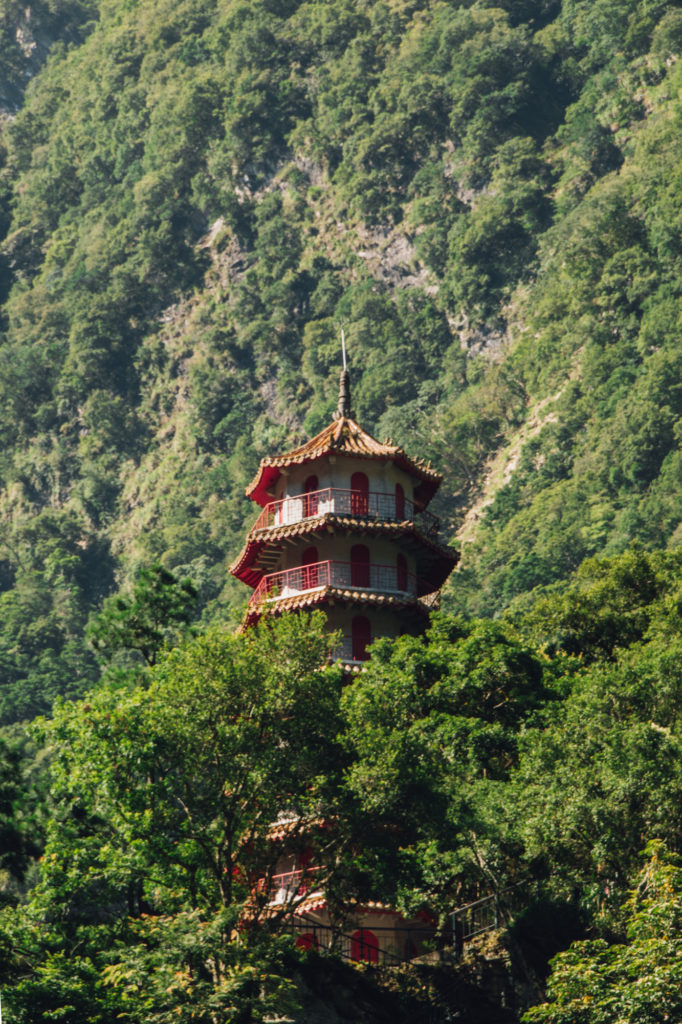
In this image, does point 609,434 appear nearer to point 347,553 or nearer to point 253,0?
point 347,553

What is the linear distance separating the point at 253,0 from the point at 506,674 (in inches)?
6464

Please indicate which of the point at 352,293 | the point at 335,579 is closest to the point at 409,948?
the point at 335,579

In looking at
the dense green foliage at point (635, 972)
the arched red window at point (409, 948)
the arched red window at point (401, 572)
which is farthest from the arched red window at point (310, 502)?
the dense green foliage at point (635, 972)

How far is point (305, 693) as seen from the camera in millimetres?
40562

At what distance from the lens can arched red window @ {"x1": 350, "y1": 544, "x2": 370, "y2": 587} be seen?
54287mm

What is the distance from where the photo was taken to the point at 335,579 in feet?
177

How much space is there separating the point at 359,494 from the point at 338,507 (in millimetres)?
957

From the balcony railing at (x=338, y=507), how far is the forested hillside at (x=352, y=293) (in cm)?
6252

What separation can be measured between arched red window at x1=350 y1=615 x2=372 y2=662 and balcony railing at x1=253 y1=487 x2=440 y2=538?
133 inches

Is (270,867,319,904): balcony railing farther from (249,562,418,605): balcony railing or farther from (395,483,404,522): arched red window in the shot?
(395,483,404,522): arched red window

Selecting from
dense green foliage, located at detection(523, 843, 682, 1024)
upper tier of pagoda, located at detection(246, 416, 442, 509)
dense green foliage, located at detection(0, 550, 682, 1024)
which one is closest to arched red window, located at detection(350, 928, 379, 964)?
dense green foliage, located at detection(0, 550, 682, 1024)

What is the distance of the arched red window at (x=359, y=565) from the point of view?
54.3 m

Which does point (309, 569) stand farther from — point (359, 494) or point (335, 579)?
point (359, 494)

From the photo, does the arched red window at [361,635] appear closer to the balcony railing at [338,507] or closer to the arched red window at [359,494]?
the balcony railing at [338,507]
